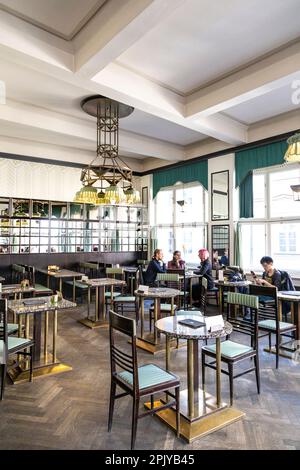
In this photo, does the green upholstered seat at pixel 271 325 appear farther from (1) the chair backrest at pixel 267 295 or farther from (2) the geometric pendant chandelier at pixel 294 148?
(2) the geometric pendant chandelier at pixel 294 148

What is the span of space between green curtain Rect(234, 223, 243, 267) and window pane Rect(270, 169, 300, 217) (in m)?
0.76

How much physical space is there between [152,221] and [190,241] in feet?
4.91

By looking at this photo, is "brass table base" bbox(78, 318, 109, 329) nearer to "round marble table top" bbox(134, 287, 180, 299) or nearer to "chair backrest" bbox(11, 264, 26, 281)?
"round marble table top" bbox(134, 287, 180, 299)

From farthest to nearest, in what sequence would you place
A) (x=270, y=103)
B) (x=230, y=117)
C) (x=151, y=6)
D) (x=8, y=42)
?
(x=230, y=117) < (x=270, y=103) < (x=8, y=42) < (x=151, y=6)

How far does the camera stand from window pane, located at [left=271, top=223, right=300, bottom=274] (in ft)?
19.3

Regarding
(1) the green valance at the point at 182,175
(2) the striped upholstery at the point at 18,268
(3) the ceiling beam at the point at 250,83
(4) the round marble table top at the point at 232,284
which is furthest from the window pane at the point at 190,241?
(2) the striped upholstery at the point at 18,268

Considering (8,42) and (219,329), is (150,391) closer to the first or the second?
(219,329)

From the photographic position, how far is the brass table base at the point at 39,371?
3201 mm

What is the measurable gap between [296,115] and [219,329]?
4.69 meters

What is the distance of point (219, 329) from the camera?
8.07 feet

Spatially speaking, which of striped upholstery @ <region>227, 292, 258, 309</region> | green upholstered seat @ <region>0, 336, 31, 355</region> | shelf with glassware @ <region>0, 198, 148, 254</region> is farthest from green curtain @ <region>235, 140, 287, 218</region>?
green upholstered seat @ <region>0, 336, 31, 355</region>

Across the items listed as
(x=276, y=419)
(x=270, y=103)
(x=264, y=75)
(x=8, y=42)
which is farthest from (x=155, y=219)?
(x=276, y=419)

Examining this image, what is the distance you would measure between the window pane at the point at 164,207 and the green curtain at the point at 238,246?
231 centimetres
